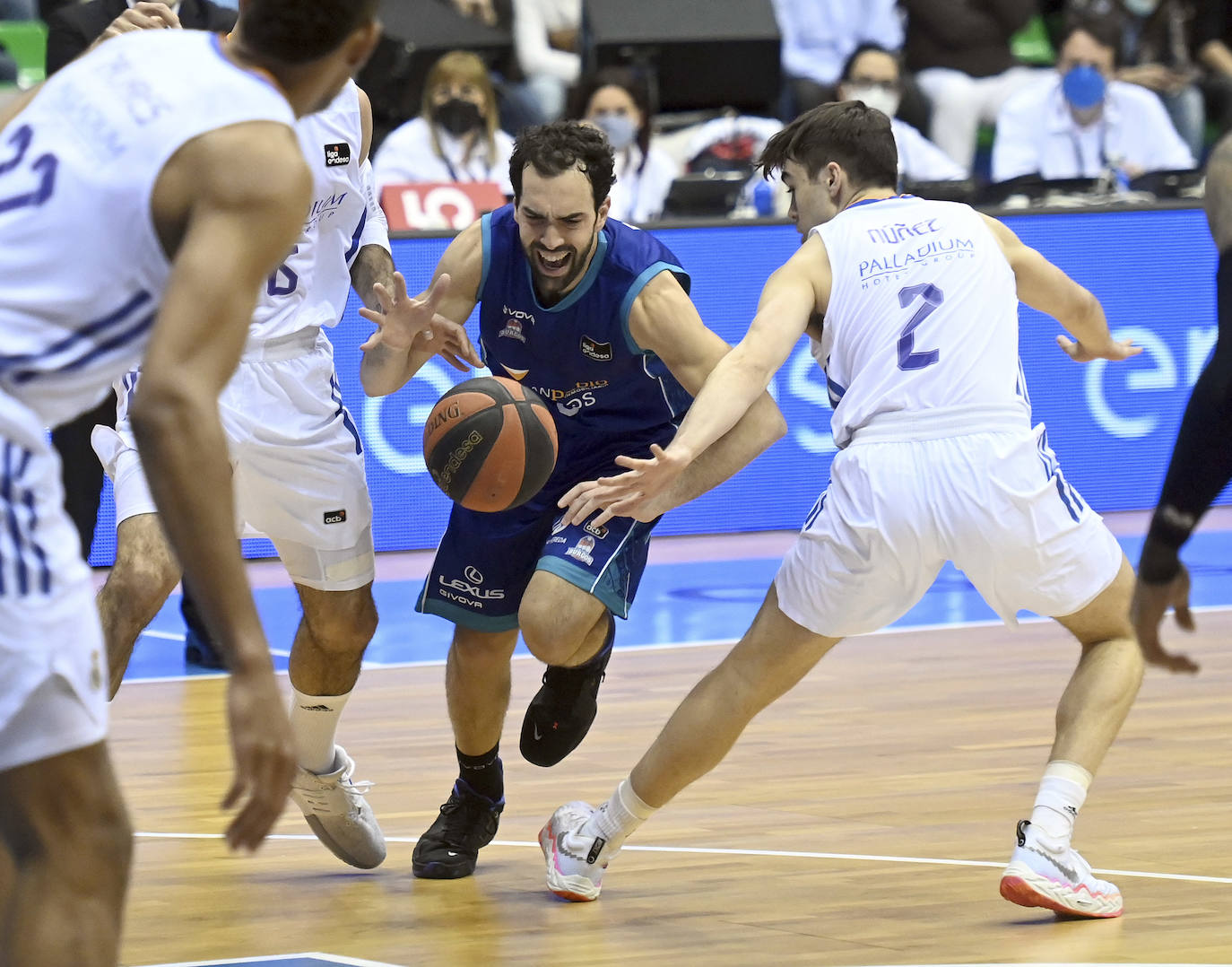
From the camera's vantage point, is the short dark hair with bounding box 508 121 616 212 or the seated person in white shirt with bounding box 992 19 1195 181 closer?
the short dark hair with bounding box 508 121 616 212

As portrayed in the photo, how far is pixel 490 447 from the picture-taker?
14.4 feet

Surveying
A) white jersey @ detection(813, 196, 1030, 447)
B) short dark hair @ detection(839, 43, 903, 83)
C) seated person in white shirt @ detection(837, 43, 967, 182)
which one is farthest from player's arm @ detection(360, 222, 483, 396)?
short dark hair @ detection(839, 43, 903, 83)

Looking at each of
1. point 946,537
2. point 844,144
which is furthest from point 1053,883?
point 844,144

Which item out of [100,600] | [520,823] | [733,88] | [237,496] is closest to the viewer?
[100,600]

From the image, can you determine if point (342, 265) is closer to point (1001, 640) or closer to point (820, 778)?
point (820, 778)

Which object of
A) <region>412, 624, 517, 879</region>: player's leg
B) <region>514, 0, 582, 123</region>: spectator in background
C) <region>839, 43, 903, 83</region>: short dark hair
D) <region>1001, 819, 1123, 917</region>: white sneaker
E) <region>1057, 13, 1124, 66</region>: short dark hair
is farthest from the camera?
<region>514, 0, 582, 123</region>: spectator in background

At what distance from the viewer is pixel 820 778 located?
5.41 metres

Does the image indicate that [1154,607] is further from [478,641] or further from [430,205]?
[430,205]

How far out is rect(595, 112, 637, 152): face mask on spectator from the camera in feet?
33.8

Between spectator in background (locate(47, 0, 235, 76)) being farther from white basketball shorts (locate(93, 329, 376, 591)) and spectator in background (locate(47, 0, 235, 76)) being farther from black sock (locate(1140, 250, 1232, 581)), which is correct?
black sock (locate(1140, 250, 1232, 581))

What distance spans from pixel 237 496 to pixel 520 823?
1.19 m

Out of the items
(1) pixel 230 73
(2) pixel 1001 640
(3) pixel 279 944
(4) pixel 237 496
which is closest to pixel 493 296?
(4) pixel 237 496

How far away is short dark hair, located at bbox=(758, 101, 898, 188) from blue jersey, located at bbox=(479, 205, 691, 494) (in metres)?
0.49

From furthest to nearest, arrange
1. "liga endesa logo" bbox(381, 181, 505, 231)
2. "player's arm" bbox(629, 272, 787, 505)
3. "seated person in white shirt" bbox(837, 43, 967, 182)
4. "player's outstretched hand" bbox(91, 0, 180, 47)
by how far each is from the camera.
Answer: "seated person in white shirt" bbox(837, 43, 967, 182) → "liga endesa logo" bbox(381, 181, 505, 231) → "player's arm" bbox(629, 272, 787, 505) → "player's outstretched hand" bbox(91, 0, 180, 47)
